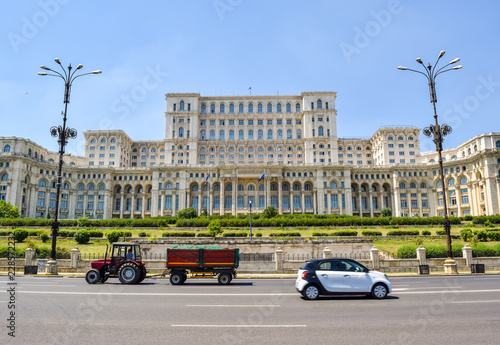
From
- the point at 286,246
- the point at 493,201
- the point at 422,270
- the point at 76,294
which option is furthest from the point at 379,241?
the point at 493,201

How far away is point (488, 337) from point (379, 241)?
132 feet

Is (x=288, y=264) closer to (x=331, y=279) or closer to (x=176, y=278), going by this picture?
(x=176, y=278)

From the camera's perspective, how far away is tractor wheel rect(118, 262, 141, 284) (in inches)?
728

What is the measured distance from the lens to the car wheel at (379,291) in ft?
43.6

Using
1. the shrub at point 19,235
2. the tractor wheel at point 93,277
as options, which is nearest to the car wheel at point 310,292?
the tractor wheel at point 93,277

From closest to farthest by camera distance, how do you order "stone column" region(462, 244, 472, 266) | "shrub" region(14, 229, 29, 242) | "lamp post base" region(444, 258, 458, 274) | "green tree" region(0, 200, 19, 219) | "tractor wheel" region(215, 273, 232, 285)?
"tractor wheel" region(215, 273, 232, 285) → "lamp post base" region(444, 258, 458, 274) → "stone column" region(462, 244, 472, 266) → "shrub" region(14, 229, 29, 242) → "green tree" region(0, 200, 19, 219)

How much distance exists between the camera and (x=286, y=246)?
42625 mm

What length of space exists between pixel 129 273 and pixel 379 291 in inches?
497

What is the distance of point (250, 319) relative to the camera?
9.50 meters

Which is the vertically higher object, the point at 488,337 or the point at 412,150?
the point at 412,150

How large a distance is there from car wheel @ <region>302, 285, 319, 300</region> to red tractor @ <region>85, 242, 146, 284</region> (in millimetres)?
9570

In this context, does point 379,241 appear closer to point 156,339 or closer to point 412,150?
point 156,339

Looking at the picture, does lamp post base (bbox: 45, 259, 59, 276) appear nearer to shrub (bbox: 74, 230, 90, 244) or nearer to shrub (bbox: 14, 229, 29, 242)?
shrub (bbox: 74, 230, 90, 244)

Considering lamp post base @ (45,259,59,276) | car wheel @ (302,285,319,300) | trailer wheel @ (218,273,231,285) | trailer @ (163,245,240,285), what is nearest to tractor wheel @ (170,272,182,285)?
trailer @ (163,245,240,285)
